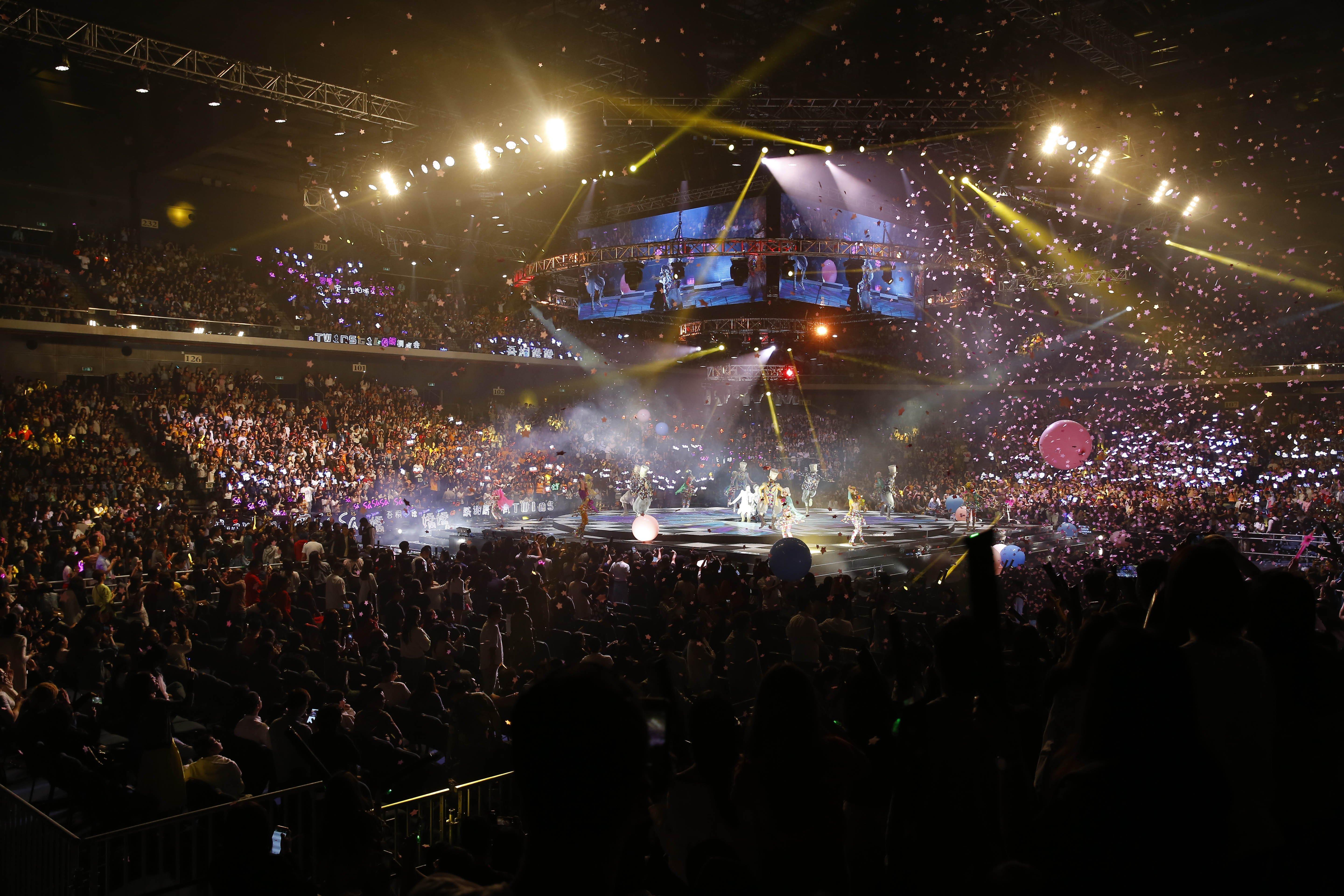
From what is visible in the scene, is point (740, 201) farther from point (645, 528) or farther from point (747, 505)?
point (645, 528)

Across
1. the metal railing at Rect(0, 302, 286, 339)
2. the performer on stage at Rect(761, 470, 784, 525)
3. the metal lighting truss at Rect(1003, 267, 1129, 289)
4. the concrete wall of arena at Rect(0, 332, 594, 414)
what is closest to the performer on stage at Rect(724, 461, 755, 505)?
the performer on stage at Rect(761, 470, 784, 525)

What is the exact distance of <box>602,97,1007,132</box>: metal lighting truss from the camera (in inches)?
704

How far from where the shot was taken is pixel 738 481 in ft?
109

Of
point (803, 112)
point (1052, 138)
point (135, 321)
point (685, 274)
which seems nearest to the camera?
point (1052, 138)

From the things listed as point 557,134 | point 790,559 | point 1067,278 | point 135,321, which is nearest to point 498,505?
point 135,321

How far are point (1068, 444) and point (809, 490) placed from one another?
1356 centimetres

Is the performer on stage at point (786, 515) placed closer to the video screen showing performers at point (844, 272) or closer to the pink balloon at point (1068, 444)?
the video screen showing performers at point (844, 272)

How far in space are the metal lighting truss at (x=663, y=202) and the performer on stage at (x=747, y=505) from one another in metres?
9.58

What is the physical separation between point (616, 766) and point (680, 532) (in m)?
22.0

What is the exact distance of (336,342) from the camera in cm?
2758

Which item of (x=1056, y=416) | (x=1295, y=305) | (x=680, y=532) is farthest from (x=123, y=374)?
(x=1295, y=305)

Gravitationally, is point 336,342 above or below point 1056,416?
above

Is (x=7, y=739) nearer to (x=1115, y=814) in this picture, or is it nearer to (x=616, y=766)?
(x=616, y=766)

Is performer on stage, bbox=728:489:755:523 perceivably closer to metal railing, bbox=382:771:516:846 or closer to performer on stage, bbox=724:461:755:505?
performer on stage, bbox=724:461:755:505
